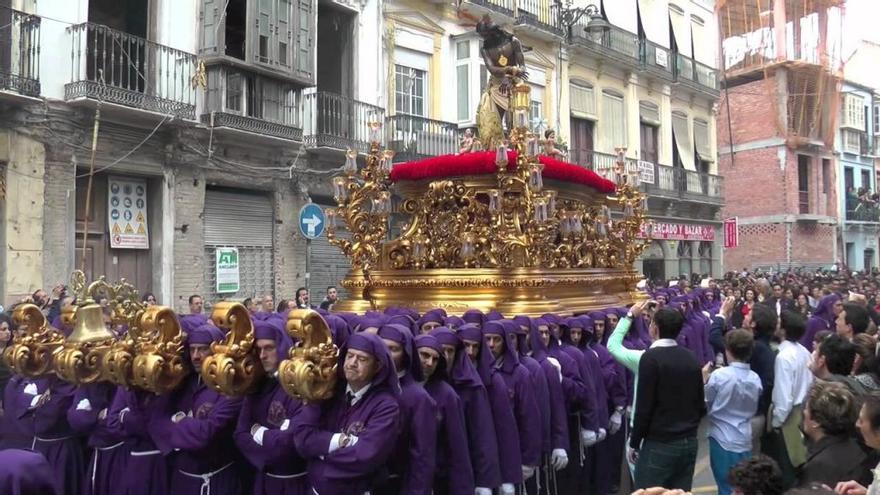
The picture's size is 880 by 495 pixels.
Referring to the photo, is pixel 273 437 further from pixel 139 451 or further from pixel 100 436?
pixel 100 436

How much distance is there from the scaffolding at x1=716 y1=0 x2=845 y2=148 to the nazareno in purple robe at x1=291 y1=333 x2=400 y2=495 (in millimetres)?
29399

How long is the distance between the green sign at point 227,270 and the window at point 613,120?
12.5m

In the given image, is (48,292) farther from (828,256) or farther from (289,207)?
(828,256)

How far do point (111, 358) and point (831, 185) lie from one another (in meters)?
34.2

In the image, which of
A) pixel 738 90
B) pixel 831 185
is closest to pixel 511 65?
pixel 738 90

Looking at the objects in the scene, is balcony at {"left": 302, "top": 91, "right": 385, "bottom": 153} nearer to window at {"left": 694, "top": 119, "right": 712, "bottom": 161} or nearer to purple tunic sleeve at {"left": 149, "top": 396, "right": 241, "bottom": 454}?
purple tunic sleeve at {"left": 149, "top": 396, "right": 241, "bottom": 454}

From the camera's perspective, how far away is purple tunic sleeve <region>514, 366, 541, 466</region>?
5.11 metres

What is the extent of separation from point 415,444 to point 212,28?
406 inches

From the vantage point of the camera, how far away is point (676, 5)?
82.3 feet

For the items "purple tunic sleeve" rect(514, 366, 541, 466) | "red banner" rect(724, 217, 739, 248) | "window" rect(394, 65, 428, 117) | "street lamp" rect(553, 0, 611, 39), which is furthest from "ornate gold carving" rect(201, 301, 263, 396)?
"red banner" rect(724, 217, 739, 248)

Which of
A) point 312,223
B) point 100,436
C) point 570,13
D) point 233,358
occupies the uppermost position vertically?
point 570,13

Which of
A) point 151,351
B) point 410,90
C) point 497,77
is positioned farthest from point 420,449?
point 410,90

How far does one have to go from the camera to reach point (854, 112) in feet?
114

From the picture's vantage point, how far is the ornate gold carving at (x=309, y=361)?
3.68m
